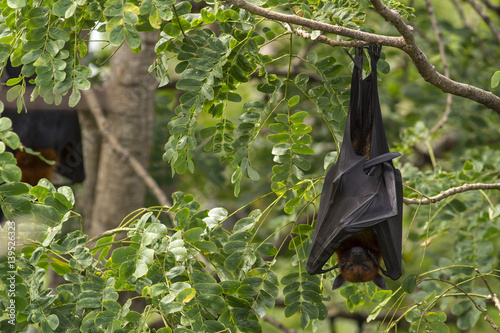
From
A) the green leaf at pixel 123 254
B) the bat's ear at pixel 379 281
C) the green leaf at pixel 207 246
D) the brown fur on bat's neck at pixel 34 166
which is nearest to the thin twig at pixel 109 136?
the brown fur on bat's neck at pixel 34 166

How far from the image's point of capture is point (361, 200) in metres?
2.93

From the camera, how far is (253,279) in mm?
2547

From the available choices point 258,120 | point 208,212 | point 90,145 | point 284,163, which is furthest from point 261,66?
point 90,145

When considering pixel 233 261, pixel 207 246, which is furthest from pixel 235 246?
pixel 207 246

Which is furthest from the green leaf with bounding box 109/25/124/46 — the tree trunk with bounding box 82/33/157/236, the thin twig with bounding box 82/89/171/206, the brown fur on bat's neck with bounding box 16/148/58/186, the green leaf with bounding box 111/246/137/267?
the tree trunk with bounding box 82/33/157/236

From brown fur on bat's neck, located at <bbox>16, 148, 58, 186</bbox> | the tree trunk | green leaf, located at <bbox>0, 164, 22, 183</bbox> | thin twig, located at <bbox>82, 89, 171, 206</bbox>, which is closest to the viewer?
green leaf, located at <bbox>0, 164, 22, 183</bbox>

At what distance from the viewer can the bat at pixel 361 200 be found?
2.81m

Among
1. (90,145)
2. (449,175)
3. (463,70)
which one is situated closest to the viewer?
(449,175)

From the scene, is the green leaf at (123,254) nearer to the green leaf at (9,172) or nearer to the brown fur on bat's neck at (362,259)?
the green leaf at (9,172)

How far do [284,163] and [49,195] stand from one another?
1.20 metres

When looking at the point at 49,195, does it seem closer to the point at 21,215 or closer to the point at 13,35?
the point at 21,215

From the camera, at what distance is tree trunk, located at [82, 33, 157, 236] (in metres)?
5.52

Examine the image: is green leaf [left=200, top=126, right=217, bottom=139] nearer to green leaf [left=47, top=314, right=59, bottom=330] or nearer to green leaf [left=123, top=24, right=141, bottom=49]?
green leaf [left=123, top=24, right=141, bottom=49]

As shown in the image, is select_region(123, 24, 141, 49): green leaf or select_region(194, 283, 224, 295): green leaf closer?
select_region(123, 24, 141, 49): green leaf
